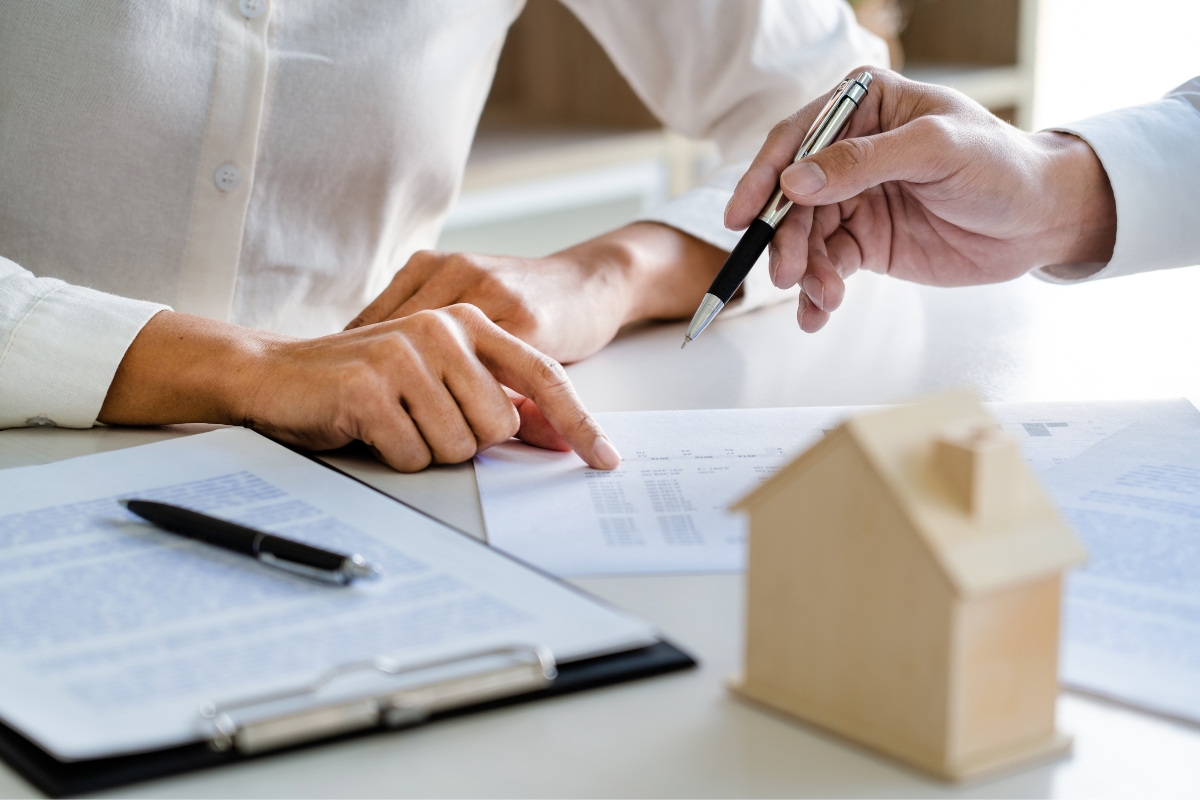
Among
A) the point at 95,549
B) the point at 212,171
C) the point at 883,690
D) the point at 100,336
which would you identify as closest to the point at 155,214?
the point at 212,171

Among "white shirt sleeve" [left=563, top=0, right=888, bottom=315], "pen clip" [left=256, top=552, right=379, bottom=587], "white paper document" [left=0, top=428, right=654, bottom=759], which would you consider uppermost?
"white shirt sleeve" [left=563, top=0, right=888, bottom=315]

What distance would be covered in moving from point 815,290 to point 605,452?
29 centimetres

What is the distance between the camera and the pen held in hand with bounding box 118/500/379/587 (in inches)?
18.8

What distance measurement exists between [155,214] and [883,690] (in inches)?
31.8

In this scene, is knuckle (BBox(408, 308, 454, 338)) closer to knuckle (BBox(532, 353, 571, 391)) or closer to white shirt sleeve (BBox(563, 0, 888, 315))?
knuckle (BBox(532, 353, 571, 391))

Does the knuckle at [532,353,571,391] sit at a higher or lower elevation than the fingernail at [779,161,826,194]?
lower

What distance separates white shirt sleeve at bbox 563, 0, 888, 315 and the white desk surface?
1.10 ft

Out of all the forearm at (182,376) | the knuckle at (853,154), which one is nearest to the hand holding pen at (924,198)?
the knuckle at (853,154)

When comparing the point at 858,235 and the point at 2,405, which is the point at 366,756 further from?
the point at 858,235

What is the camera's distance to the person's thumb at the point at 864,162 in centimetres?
75

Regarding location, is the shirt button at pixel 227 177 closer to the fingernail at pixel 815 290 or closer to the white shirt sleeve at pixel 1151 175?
the fingernail at pixel 815 290

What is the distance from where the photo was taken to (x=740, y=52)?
3.88 feet

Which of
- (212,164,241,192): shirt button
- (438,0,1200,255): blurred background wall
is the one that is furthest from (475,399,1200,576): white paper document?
(438,0,1200,255): blurred background wall

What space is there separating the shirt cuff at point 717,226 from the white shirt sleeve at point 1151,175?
26 centimetres
